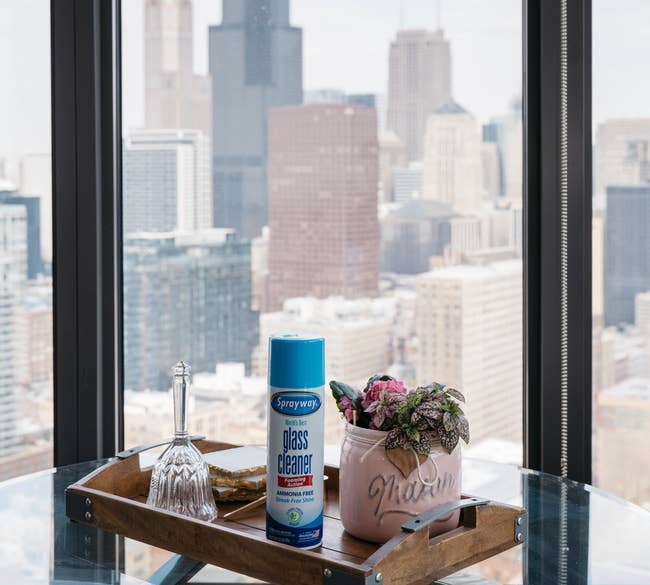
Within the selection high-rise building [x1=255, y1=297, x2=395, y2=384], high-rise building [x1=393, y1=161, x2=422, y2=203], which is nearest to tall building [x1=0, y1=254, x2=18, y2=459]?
high-rise building [x1=255, y1=297, x2=395, y2=384]

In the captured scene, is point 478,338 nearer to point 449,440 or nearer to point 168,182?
point 168,182

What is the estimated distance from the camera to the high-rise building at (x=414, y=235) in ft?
5.68

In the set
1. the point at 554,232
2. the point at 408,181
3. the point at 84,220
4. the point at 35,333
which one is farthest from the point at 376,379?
the point at 35,333

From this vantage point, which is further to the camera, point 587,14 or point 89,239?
point 89,239

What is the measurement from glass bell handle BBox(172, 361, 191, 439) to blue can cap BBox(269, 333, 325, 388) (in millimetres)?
197

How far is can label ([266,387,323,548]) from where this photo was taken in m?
0.90

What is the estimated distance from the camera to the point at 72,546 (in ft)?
3.49

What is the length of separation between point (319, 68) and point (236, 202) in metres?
0.31

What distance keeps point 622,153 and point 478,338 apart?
16.9 inches

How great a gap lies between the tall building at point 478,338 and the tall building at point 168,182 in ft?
1.56

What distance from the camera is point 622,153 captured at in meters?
1.59

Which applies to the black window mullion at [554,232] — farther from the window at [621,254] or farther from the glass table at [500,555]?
the glass table at [500,555]

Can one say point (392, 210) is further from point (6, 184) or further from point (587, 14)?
point (6, 184)

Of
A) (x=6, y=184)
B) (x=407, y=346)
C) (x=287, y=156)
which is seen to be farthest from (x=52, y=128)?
(x=407, y=346)
